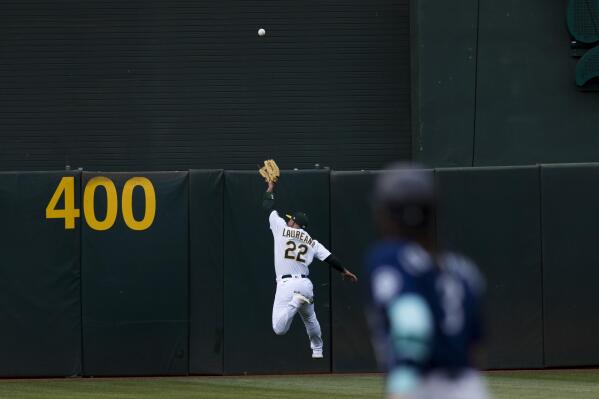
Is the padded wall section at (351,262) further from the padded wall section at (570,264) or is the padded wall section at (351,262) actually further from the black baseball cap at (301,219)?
the padded wall section at (570,264)

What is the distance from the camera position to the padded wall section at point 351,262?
15.7 m

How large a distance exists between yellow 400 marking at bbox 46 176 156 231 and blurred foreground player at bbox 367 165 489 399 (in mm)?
12345

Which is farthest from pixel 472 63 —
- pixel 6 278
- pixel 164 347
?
pixel 6 278

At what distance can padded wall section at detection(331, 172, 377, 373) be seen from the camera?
619 inches

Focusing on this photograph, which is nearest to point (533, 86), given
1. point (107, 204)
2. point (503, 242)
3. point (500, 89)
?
point (500, 89)

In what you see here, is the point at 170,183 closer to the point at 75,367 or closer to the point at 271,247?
the point at 271,247

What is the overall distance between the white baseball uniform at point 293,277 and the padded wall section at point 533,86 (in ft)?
17.8

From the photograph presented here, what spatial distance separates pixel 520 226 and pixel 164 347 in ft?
17.0

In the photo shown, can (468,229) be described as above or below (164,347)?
above

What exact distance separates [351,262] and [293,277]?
1.47m

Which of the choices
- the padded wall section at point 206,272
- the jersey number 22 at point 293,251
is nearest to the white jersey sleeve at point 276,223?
the jersey number 22 at point 293,251

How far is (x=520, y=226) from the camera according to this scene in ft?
51.9

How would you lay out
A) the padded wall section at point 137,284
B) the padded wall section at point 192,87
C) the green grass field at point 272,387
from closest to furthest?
the green grass field at point 272,387
the padded wall section at point 137,284
the padded wall section at point 192,87

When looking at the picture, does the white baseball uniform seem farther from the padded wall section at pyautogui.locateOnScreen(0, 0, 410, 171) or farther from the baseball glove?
the padded wall section at pyautogui.locateOnScreen(0, 0, 410, 171)
